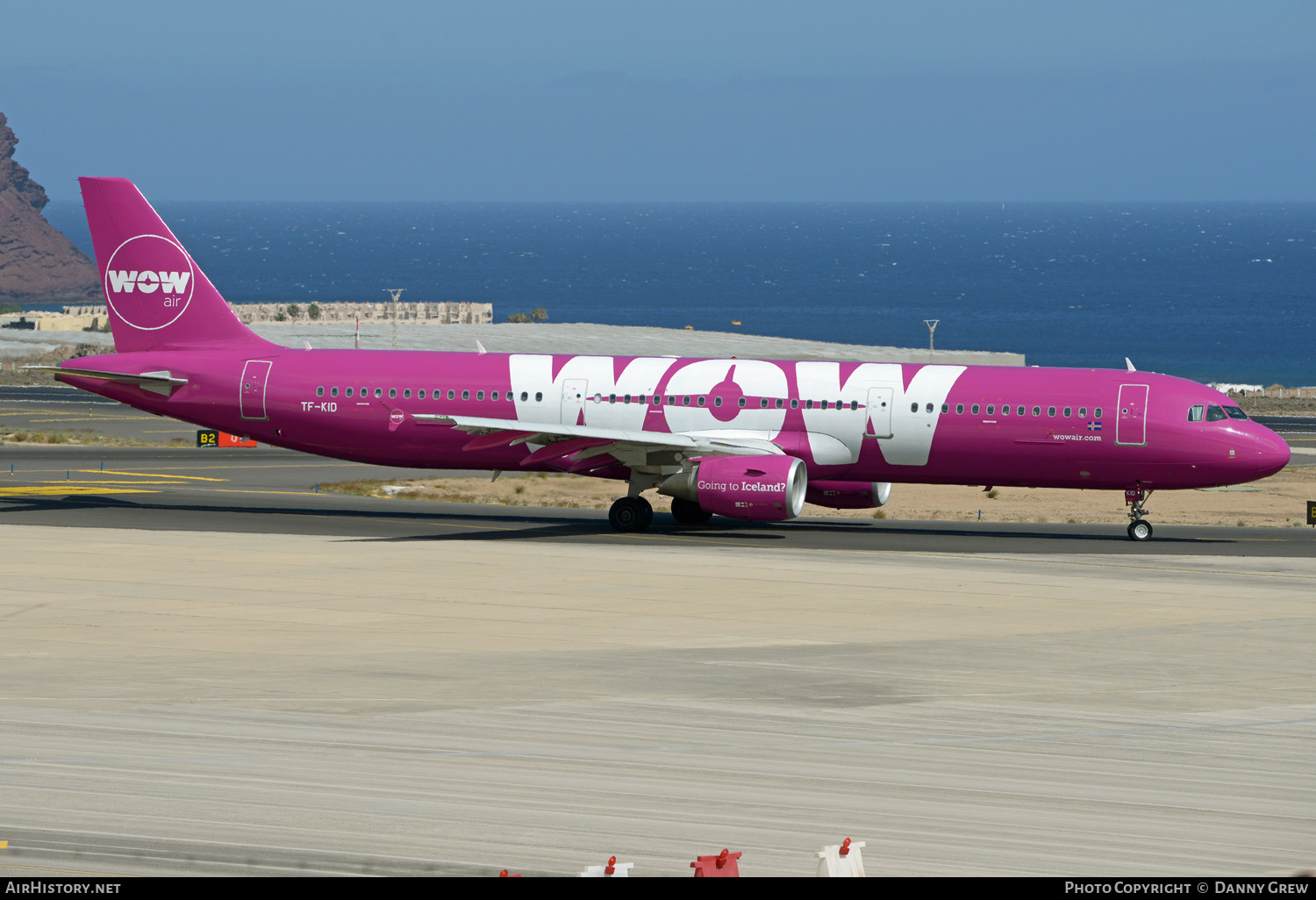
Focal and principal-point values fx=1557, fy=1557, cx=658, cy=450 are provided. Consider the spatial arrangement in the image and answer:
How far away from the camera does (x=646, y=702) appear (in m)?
22.7

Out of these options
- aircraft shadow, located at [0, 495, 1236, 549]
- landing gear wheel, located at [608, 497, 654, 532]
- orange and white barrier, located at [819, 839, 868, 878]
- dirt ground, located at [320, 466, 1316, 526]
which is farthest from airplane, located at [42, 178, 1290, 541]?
orange and white barrier, located at [819, 839, 868, 878]

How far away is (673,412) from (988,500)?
19.2m

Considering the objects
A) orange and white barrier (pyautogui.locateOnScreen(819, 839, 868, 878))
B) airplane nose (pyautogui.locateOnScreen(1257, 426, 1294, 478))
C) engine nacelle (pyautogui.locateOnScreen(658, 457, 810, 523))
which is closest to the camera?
orange and white barrier (pyautogui.locateOnScreen(819, 839, 868, 878))

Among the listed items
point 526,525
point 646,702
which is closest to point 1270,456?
point 526,525

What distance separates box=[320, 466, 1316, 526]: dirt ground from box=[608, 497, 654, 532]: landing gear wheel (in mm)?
6900

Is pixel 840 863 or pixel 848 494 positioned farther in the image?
pixel 848 494

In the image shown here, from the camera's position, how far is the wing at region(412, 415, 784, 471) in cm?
4153

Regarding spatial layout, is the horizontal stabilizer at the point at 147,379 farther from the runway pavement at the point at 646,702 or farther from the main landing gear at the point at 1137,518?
the main landing gear at the point at 1137,518

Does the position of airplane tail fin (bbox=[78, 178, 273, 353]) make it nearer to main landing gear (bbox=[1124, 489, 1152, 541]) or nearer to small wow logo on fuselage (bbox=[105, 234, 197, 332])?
small wow logo on fuselage (bbox=[105, 234, 197, 332])

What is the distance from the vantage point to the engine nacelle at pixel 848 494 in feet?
144

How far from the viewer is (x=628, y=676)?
81.0 feet

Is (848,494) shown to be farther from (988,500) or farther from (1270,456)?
(988,500)

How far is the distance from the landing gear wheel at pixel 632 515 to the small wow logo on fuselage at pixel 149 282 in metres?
14.7
